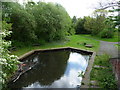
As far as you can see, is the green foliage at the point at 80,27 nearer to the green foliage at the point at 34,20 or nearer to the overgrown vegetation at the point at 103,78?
the green foliage at the point at 34,20

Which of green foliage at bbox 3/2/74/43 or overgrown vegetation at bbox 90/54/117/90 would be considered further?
green foliage at bbox 3/2/74/43

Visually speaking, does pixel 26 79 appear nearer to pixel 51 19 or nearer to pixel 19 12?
pixel 19 12

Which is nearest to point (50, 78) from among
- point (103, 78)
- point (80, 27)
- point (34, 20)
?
point (103, 78)

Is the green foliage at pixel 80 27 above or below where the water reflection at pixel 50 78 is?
above

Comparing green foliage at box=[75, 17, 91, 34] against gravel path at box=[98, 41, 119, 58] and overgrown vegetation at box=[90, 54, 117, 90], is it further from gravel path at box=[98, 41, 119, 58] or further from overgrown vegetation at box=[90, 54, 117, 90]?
overgrown vegetation at box=[90, 54, 117, 90]

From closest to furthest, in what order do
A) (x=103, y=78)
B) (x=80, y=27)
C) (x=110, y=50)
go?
(x=103, y=78)
(x=110, y=50)
(x=80, y=27)

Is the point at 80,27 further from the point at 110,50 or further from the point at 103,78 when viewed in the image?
the point at 103,78

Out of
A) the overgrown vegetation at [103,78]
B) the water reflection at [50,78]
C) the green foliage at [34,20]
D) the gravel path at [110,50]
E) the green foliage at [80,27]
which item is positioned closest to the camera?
the overgrown vegetation at [103,78]

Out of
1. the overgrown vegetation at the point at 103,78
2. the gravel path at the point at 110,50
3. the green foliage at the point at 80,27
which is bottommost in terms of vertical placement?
the overgrown vegetation at the point at 103,78

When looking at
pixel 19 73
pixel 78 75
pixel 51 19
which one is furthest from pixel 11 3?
pixel 78 75

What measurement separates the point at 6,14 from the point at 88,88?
A: 660 centimetres

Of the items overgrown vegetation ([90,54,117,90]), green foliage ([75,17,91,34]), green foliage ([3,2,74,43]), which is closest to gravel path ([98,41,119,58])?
overgrown vegetation ([90,54,117,90])

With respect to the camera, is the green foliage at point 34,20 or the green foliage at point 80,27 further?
the green foliage at point 80,27

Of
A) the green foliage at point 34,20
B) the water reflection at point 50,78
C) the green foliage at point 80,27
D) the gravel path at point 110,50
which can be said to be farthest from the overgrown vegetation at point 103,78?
the green foliage at point 80,27
